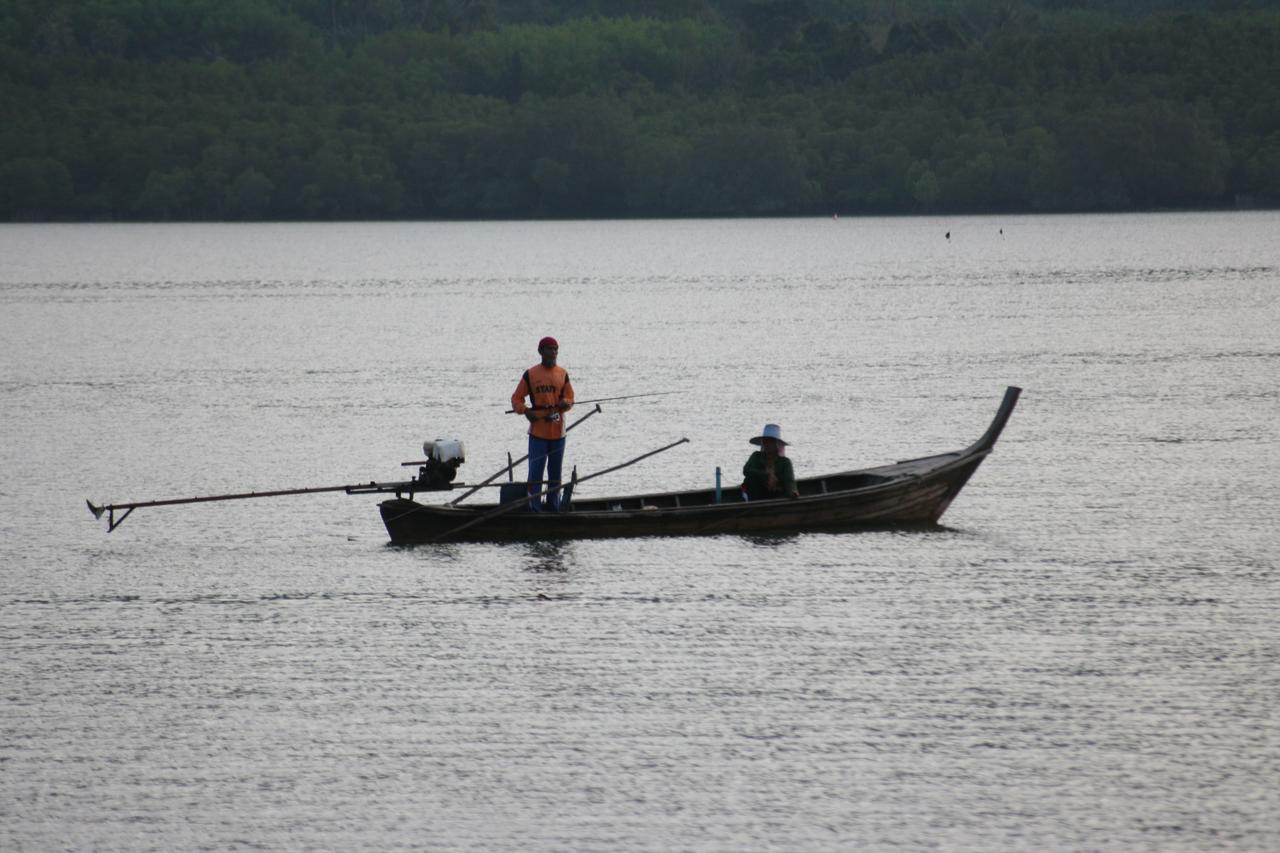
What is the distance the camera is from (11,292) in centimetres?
10006

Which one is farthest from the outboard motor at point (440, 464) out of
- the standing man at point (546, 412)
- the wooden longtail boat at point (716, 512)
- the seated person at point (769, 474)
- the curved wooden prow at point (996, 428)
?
the curved wooden prow at point (996, 428)

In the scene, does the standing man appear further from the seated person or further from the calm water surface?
the seated person

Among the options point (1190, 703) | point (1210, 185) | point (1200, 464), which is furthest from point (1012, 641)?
point (1210, 185)

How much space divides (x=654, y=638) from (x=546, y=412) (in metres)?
5.39

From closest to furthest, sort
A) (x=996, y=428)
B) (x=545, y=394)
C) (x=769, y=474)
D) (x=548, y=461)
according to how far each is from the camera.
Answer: (x=545, y=394)
(x=769, y=474)
(x=548, y=461)
(x=996, y=428)

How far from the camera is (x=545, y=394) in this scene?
78.0 ft

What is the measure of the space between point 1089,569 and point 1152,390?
70.8 feet

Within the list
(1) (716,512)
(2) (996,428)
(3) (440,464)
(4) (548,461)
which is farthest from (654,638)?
(2) (996,428)

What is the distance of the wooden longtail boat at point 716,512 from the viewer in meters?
23.4

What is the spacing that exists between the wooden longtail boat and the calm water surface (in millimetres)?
315

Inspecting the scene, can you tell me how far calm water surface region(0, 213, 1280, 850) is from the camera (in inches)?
562

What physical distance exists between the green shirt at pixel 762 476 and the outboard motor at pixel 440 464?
12.0 ft

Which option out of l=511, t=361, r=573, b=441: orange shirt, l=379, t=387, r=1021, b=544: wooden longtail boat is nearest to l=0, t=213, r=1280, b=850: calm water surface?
l=379, t=387, r=1021, b=544: wooden longtail boat

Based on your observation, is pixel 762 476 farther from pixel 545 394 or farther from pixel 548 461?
pixel 545 394
